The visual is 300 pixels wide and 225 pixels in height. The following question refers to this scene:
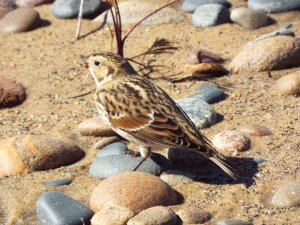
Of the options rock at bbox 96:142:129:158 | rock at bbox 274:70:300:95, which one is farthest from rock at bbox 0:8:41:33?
rock at bbox 274:70:300:95

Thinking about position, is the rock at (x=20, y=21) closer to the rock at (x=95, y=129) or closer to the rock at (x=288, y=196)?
the rock at (x=95, y=129)

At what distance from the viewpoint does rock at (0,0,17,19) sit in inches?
475

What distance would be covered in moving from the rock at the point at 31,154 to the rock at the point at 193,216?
67.5 inches

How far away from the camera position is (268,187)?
7367 mm

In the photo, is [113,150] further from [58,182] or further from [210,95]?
[210,95]

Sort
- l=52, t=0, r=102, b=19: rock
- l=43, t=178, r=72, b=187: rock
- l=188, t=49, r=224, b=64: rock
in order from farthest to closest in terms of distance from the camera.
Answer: l=52, t=0, r=102, b=19: rock < l=188, t=49, r=224, b=64: rock < l=43, t=178, r=72, b=187: rock

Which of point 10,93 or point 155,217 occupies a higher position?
point 155,217

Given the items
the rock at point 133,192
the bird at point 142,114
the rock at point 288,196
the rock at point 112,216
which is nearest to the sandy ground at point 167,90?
the rock at point 288,196

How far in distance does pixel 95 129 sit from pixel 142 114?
111cm

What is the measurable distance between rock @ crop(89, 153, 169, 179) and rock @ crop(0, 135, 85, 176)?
1.47 feet

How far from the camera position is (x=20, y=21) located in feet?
38.5

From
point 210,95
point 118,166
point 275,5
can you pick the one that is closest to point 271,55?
point 210,95

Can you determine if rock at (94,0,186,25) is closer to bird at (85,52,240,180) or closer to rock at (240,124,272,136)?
bird at (85,52,240,180)

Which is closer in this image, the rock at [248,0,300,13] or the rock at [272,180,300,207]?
the rock at [272,180,300,207]
